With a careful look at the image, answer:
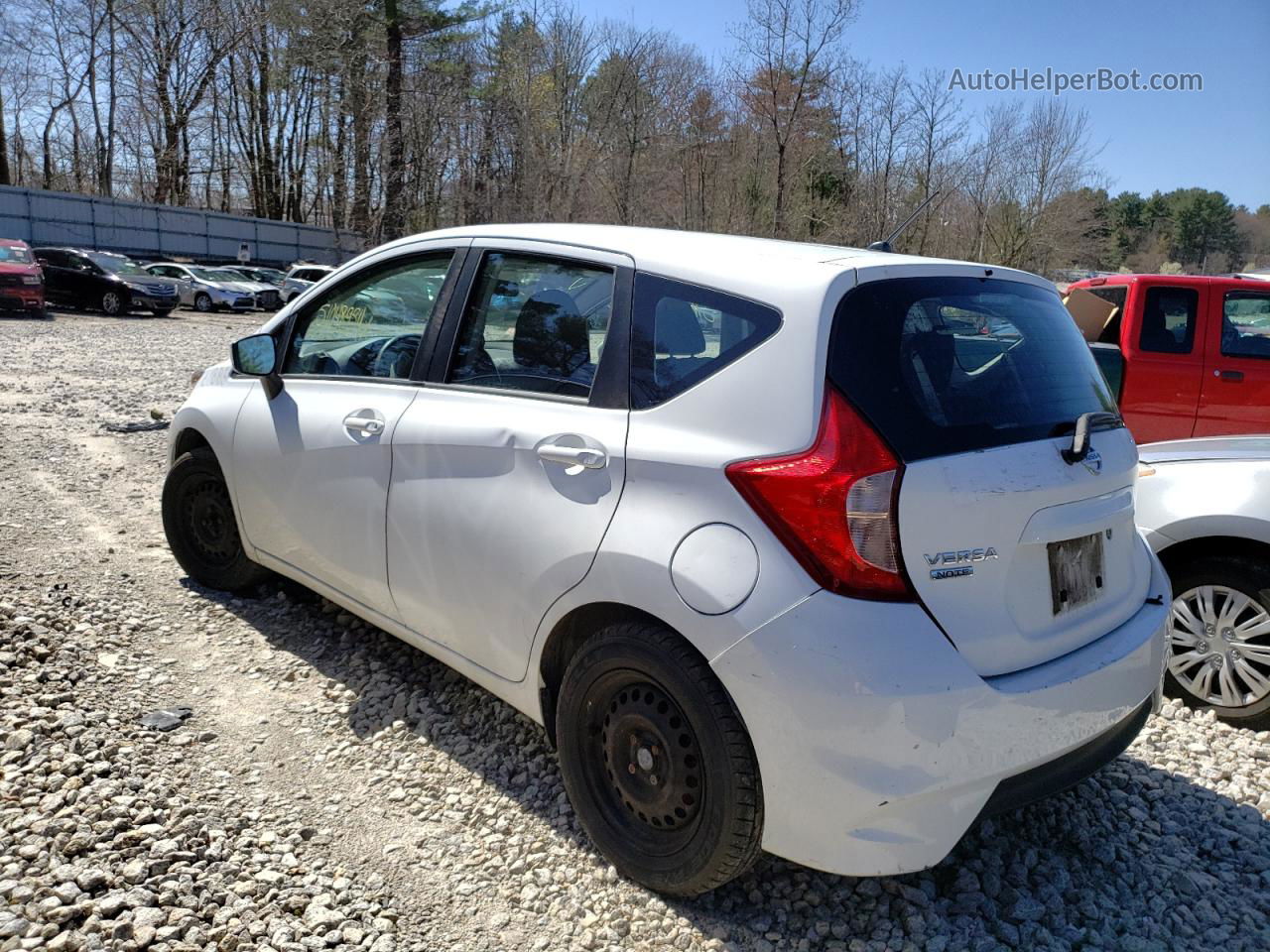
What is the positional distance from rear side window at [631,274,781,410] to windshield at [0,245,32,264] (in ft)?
76.7

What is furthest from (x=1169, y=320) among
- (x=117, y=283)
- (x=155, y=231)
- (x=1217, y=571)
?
(x=155, y=231)

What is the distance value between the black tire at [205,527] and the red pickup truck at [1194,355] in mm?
6258

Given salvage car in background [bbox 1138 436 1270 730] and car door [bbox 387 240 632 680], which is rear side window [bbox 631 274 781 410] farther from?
salvage car in background [bbox 1138 436 1270 730]

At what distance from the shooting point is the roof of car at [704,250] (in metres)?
2.52

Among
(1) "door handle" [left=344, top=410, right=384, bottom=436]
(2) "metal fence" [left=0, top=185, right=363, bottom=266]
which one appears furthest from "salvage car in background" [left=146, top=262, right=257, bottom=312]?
(1) "door handle" [left=344, top=410, right=384, bottom=436]

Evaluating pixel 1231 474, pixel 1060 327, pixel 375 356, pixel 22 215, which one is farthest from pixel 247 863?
pixel 22 215

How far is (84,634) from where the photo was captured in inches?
156

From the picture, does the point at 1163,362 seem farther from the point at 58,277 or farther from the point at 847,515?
the point at 58,277

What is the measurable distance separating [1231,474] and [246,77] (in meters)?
53.0

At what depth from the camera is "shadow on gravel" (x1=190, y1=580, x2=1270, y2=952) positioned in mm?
2523

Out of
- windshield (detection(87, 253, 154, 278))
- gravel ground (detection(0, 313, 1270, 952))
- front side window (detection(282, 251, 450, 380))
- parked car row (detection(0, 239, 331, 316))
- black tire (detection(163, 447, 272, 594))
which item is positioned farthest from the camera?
windshield (detection(87, 253, 154, 278))

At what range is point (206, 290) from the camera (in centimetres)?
2877

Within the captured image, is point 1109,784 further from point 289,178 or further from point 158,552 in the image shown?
point 289,178

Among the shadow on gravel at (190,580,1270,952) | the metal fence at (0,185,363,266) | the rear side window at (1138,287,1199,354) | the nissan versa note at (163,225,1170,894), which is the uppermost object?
the metal fence at (0,185,363,266)
